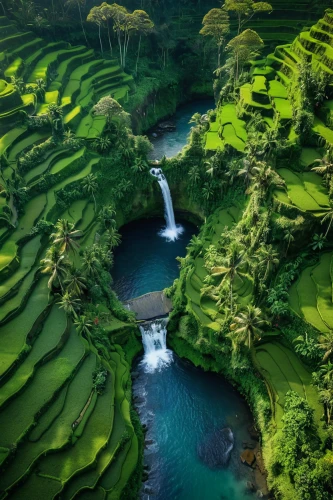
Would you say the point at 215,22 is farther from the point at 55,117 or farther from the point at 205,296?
the point at 205,296

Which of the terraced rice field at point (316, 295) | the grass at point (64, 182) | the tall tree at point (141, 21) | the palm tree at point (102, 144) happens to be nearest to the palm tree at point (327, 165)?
the terraced rice field at point (316, 295)

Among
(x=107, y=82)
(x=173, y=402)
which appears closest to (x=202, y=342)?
(x=173, y=402)

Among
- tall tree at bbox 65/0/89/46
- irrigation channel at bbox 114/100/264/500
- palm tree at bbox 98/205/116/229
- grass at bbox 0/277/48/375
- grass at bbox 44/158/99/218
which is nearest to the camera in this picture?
irrigation channel at bbox 114/100/264/500

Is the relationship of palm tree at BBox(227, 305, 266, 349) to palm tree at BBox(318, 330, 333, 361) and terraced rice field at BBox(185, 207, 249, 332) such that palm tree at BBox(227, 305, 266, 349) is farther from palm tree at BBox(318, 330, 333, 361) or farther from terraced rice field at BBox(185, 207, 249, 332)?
palm tree at BBox(318, 330, 333, 361)

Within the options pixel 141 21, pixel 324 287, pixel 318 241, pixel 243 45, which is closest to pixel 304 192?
pixel 318 241

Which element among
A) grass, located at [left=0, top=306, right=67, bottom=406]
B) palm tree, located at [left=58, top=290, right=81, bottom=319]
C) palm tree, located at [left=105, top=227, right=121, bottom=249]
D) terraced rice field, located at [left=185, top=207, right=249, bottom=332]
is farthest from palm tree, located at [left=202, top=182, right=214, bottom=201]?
grass, located at [left=0, top=306, right=67, bottom=406]

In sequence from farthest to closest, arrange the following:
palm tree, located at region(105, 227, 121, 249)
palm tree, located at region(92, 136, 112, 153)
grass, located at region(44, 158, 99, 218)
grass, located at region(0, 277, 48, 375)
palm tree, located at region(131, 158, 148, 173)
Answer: palm tree, located at region(92, 136, 112, 153) < palm tree, located at region(131, 158, 148, 173) < grass, located at region(44, 158, 99, 218) < palm tree, located at region(105, 227, 121, 249) < grass, located at region(0, 277, 48, 375)

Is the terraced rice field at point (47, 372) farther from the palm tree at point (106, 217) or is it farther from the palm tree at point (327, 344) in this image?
the palm tree at point (327, 344)
